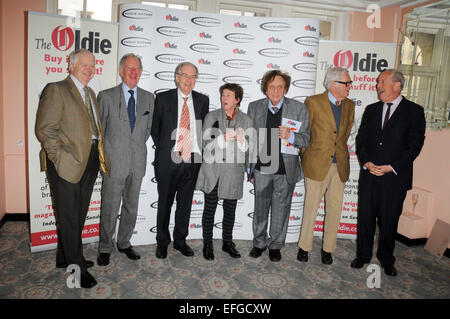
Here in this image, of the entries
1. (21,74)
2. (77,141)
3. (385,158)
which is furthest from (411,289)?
(21,74)

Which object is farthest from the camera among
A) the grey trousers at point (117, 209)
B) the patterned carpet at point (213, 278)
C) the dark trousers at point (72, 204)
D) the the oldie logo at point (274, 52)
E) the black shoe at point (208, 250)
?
the the oldie logo at point (274, 52)

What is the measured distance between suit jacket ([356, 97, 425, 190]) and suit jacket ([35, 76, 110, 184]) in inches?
102

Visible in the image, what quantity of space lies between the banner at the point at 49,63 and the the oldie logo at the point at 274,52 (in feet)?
5.10

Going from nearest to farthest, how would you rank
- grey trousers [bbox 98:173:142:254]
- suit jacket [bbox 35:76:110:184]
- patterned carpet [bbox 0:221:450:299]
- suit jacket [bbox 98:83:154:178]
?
suit jacket [bbox 35:76:110:184] → patterned carpet [bbox 0:221:450:299] → suit jacket [bbox 98:83:154:178] → grey trousers [bbox 98:173:142:254]

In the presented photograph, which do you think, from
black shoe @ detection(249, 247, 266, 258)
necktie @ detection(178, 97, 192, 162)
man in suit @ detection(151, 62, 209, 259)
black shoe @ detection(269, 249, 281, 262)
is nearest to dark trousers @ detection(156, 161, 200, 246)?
man in suit @ detection(151, 62, 209, 259)

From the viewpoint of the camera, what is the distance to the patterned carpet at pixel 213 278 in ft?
8.40

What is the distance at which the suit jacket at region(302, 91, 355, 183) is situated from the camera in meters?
2.97

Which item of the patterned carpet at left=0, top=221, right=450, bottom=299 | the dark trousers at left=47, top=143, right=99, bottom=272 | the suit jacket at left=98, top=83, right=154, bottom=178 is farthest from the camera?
the suit jacket at left=98, top=83, right=154, bottom=178

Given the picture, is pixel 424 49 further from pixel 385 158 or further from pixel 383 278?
pixel 383 278

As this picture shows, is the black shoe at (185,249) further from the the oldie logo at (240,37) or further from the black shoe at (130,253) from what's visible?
the the oldie logo at (240,37)

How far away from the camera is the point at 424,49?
13.1ft

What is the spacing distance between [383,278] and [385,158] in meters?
1.14

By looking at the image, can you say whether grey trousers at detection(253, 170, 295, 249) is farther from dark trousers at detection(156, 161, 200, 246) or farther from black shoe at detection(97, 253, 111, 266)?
black shoe at detection(97, 253, 111, 266)

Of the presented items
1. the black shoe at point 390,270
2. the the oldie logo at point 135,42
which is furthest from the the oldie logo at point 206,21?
the black shoe at point 390,270
